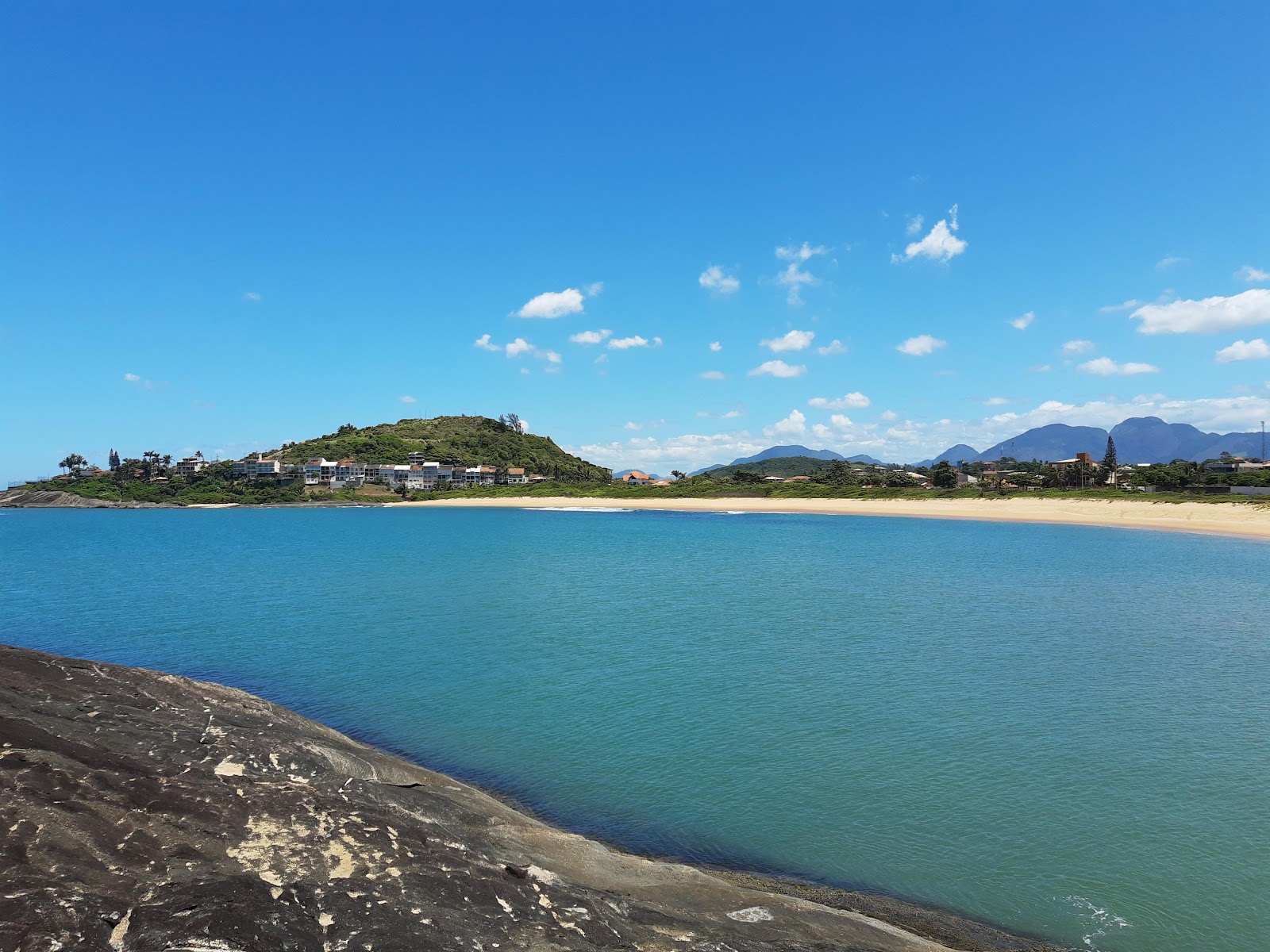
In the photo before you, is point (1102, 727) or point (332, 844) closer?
point (332, 844)

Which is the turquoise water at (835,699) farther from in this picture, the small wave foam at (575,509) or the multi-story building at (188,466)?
the multi-story building at (188,466)

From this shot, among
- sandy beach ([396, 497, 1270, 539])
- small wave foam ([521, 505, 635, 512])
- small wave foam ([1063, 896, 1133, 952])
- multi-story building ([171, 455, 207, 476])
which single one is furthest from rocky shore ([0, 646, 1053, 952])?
multi-story building ([171, 455, 207, 476])

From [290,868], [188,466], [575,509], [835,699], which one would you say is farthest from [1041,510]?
[188,466]

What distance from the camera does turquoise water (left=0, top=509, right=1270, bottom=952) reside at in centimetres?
935

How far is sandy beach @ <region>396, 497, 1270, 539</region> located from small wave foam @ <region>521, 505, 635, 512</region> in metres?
1.18

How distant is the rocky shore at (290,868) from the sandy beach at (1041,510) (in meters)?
65.9

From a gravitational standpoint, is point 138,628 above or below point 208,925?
below

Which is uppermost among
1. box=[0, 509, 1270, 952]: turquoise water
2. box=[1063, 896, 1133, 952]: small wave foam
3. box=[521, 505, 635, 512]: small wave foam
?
box=[521, 505, 635, 512]: small wave foam

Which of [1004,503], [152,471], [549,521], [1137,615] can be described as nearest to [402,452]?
[152,471]

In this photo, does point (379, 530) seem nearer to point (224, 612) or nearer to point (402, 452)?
point (224, 612)

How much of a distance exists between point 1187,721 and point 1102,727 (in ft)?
6.15

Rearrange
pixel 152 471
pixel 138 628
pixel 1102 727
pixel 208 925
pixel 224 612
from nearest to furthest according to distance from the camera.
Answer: pixel 208 925 → pixel 1102 727 → pixel 138 628 → pixel 224 612 → pixel 152 471

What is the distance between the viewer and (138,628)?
24.5 metres

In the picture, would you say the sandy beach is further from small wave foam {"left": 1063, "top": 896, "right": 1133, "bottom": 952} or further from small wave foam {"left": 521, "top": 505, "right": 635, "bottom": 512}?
small wave foam {"left": 1063, "top": 896, "right": 1133, "bottom": 952}
